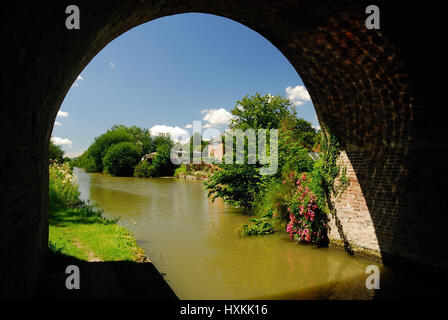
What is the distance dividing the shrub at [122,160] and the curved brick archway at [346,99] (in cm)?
5175

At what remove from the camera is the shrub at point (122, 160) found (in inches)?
2117

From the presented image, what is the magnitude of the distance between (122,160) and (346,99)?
53575mm

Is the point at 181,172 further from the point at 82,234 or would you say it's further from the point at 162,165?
the point at 82,234

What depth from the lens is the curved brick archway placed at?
2505 millimetres

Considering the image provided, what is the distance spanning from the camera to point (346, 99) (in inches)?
246

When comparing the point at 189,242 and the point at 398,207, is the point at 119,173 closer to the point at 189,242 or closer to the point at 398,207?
the point at 189,242

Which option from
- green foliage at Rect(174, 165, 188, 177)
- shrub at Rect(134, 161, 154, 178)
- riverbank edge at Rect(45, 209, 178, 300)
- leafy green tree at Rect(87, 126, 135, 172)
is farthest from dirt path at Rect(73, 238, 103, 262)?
→ leafy green tree at Rect(87, 126, 135, 172)

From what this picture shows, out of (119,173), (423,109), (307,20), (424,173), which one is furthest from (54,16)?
(119,173)

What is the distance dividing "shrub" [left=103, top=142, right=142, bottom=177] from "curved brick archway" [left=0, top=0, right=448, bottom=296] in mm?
51747

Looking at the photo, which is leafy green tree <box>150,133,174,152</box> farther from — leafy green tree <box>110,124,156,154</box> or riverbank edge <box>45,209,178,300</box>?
riverbank edge <box>45,209,178,300</box>

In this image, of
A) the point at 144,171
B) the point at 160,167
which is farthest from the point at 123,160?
the point at 160,167

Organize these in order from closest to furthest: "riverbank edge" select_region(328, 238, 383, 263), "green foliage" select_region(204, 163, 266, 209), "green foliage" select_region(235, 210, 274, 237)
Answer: "riverbank edge" select_region(328, 238, 383, 263) → "green foliage" select_region(235, 210, 274, 237) → "green foliage" select_region(204, 163, 266, 209)

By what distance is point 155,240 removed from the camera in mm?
8484

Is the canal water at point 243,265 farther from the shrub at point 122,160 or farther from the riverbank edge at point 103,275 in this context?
the shrub at point 122,160
